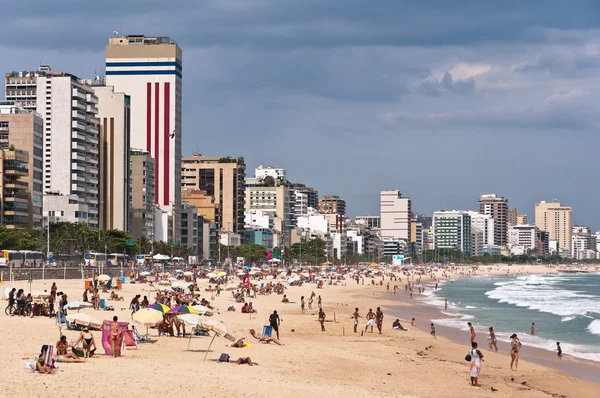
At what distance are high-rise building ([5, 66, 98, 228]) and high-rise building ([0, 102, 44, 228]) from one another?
10.8 m

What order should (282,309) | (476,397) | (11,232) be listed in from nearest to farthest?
1. (476,397)
2. (282,309)
3. (11,232)

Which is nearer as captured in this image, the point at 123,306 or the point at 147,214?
the point at 123,306

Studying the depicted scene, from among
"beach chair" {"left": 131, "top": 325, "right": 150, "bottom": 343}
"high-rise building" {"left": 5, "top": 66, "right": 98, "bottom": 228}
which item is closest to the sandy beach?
"beach chair" {"left": 131, "top": 325, "right": 150, "bottom": 343}

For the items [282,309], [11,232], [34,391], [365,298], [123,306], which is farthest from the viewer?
[11,232]

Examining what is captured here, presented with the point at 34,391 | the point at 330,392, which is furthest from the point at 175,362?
the point at 34,391

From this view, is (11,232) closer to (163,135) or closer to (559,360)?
(559,360)

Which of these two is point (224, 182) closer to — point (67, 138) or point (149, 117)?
point (149, 117)

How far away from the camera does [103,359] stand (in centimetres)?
2442

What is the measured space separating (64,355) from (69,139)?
99935 millimetres

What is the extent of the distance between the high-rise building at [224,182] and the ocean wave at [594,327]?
13856 cm

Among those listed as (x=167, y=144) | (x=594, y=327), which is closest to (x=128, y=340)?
(x=594, y=327)

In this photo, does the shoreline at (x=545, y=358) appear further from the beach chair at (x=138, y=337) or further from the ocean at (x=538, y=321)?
the beach chair at (x=138, y=337)

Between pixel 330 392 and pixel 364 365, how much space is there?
272 inches

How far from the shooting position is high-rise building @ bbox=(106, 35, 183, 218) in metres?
162
